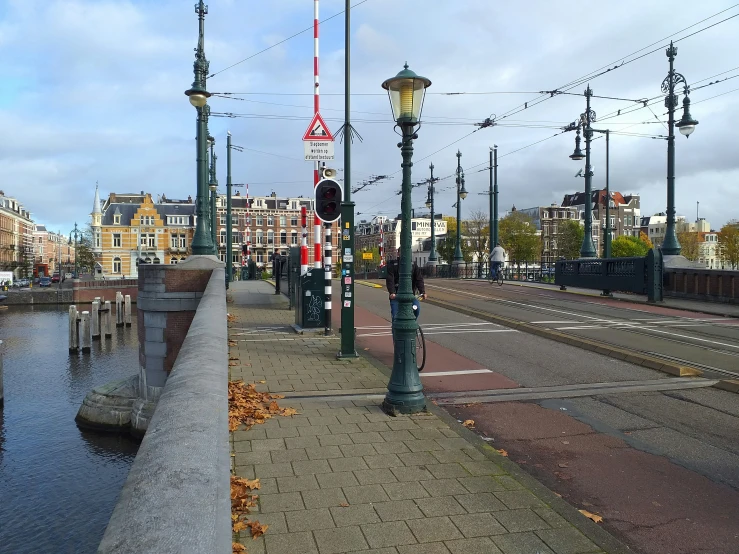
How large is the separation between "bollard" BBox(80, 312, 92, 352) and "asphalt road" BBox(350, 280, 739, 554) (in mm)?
20982

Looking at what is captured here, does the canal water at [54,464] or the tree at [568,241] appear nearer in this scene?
the canal water at [54,464]

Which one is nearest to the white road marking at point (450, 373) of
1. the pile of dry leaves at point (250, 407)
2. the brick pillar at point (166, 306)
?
the pile of dry leaves at point (250, 407)

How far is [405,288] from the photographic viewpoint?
6.95m

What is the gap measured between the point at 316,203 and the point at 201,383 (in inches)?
286

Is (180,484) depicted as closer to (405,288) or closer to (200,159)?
(405,288)

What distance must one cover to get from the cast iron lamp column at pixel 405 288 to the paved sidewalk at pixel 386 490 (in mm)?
204

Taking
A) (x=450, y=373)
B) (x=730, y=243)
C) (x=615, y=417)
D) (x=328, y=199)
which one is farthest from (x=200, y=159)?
(x=730, y=243)

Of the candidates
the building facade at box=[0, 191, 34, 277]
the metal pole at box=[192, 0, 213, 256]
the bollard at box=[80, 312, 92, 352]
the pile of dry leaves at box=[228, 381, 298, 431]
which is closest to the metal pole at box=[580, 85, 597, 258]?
the metal pole at box=[192, 0, 213, 256]

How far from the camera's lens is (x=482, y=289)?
87.8 ft

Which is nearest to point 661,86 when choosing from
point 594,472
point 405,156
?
point 405,156

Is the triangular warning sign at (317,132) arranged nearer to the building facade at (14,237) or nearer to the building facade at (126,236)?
the building facade at (126,236)

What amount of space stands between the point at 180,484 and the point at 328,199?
8493 mm

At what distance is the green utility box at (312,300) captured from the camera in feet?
43.3

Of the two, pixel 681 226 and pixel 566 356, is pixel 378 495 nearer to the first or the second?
pixel 566 356
